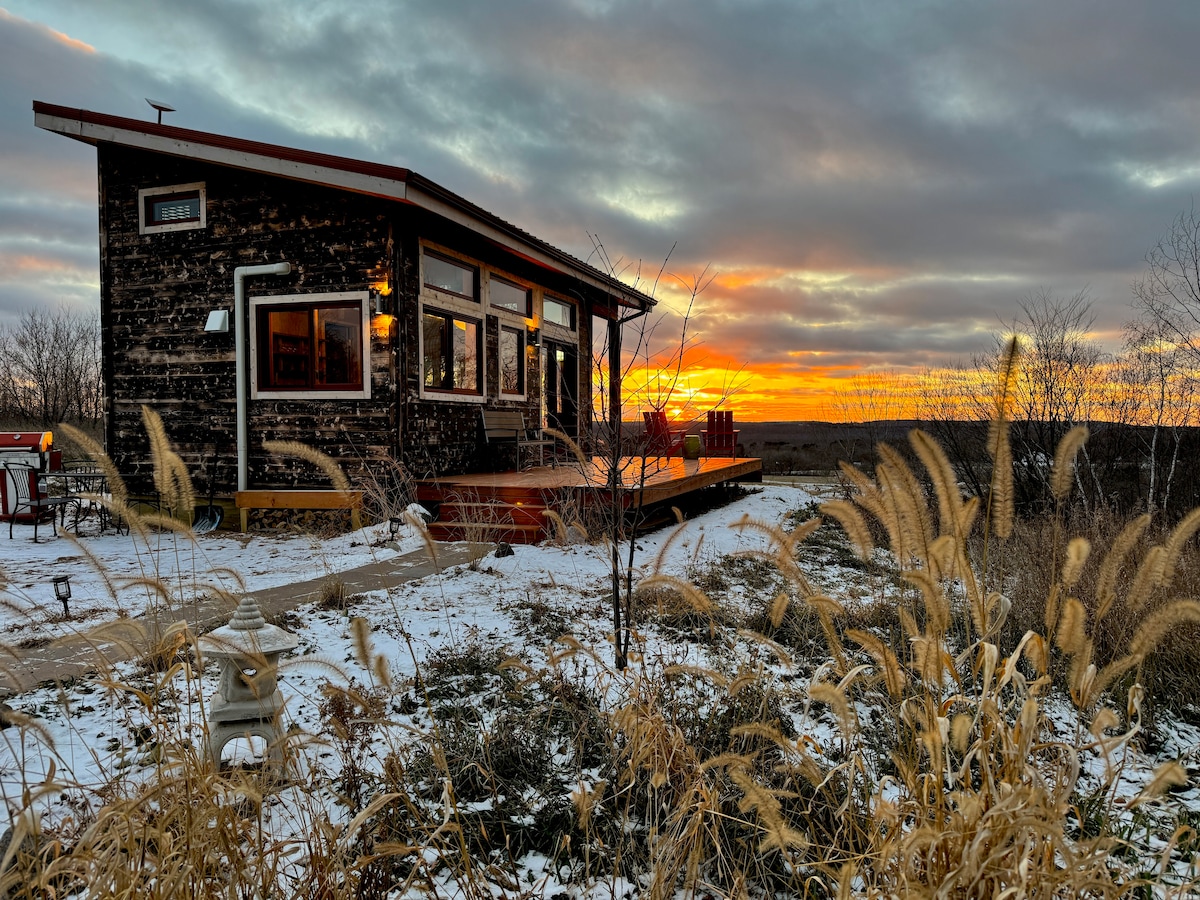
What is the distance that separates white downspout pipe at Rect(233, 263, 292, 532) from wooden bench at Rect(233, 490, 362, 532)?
109 millimetres

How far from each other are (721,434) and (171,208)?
1032cm

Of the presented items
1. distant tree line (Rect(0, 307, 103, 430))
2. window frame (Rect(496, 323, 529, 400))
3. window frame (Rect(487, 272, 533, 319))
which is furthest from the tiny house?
distant tree line (Rect(0, 307, 103, 430))

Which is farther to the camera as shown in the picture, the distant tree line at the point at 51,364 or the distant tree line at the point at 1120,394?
the distant tree line at the point at 51,364

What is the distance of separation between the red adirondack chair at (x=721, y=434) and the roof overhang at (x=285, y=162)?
264 inches

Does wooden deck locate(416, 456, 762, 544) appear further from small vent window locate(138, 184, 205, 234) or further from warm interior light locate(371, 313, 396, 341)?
small vent window locate(138, 184, 205, 234)

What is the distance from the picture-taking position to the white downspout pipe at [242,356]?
311 inches

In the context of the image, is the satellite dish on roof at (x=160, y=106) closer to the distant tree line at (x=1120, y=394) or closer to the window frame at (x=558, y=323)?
the window frame at (x=558, y=323)

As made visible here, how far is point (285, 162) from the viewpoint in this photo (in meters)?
7.18

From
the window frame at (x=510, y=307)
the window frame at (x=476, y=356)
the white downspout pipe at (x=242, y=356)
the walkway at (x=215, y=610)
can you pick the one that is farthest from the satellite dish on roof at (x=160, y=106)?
the walkway at (x=215, y=610)

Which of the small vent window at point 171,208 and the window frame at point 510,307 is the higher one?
the small vent window at point 171,208

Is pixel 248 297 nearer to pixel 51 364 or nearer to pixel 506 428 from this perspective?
pixel 506 428

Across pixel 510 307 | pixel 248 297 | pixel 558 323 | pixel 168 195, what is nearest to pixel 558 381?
pixel 558 323

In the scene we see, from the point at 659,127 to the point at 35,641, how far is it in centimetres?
999

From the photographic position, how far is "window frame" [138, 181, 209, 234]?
8164 millimetres
